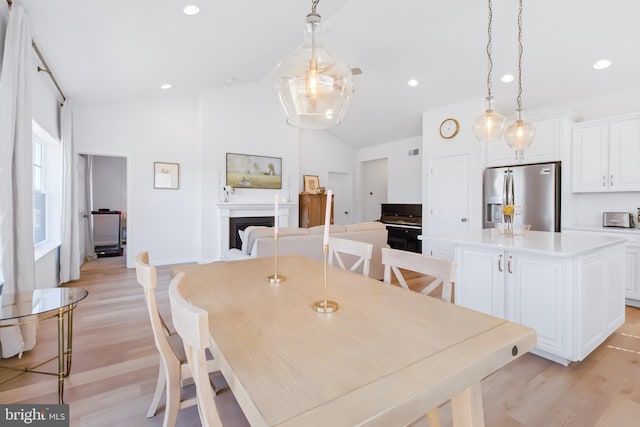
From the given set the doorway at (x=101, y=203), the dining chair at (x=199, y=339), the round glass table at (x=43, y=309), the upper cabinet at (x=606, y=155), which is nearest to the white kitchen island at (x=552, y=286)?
the upper cabinet at (x=606, y=155)

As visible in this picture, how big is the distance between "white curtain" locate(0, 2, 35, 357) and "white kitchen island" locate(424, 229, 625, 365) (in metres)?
3.13

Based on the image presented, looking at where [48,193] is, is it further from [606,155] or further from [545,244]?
[606,155]

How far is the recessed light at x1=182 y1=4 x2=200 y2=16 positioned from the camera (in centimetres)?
268

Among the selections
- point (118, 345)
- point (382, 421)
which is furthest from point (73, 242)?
point (382, 421)

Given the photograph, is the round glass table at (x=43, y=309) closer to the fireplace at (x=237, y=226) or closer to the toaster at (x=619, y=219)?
the fireplace at (x=237, y=226)

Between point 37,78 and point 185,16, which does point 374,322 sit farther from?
point 37,78

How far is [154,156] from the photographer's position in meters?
5.48

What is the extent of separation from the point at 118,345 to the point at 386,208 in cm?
595

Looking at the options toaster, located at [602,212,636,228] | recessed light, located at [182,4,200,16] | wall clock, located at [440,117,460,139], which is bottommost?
toaster, located at [602,212,636,228]

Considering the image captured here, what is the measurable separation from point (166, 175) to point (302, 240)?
3.45m

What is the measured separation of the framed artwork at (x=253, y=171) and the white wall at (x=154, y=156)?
63 cm

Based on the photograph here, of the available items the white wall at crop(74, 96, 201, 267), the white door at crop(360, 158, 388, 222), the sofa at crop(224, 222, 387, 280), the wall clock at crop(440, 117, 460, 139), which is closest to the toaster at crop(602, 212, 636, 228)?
the wall clock at crop(440, 117, 460, 139)

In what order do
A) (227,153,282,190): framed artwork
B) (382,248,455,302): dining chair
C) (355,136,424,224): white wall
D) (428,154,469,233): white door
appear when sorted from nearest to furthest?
(382,248,455,302): dining chair → (428,154,469,233): white door → (227,153,282,190): framed artwork → (355,136,424,224): white wall

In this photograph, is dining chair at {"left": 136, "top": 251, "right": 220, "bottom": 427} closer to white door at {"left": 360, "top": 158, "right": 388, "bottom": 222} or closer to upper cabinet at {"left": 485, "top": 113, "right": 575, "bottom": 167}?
upper cabinet at {"left": 485, "top": 113, "right": 575, "bottom": 167}
